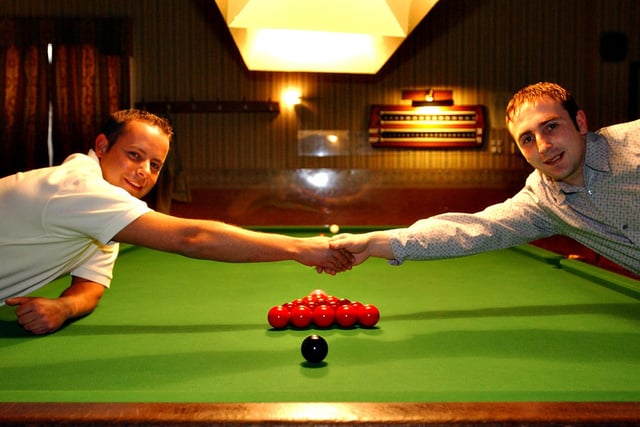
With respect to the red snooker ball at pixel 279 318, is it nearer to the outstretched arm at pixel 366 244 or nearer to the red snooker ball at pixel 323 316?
the red snooker ball at pixel 323 316

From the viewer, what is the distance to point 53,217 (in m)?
1.87

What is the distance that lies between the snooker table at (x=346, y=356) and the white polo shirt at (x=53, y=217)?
22 centimetres

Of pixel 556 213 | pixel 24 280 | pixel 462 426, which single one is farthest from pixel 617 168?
pixel 24 280

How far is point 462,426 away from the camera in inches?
42.8

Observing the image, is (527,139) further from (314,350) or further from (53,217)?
(53,217)

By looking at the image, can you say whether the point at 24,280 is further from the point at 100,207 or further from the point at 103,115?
the point at 103,115

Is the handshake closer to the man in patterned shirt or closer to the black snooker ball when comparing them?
the man in patterned shirt

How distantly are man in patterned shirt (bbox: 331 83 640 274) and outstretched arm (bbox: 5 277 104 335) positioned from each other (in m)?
0.95

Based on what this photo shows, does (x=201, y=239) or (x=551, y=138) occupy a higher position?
(x=551, y=138)

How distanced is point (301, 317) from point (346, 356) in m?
0.37

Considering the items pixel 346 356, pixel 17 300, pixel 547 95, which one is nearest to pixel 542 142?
pixel 547 95

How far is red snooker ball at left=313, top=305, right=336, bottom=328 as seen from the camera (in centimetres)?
198

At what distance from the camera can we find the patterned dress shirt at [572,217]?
2.26m

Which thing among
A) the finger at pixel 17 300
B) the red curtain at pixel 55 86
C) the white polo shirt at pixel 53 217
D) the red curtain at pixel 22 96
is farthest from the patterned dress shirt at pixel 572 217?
the red curtain at pixel 22 96
